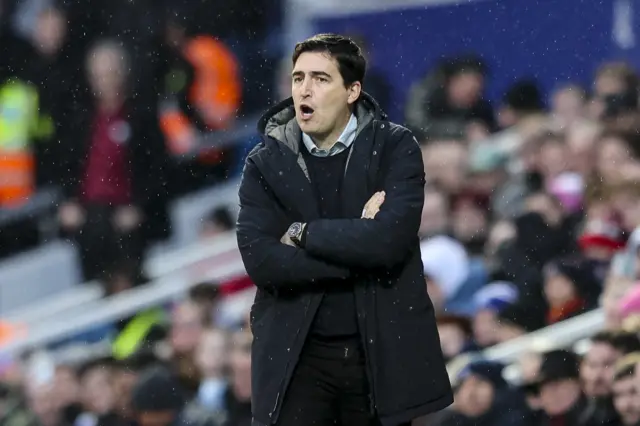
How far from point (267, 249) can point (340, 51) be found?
63 centimetres

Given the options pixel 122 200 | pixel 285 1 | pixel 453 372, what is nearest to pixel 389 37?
pixel 285 1

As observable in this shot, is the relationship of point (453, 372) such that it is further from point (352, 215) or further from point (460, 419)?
point (352, 215)

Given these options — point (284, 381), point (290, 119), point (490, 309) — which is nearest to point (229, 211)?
point (490, 309)

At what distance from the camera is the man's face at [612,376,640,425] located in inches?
296

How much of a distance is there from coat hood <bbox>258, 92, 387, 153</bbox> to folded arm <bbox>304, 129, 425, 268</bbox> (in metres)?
0.16

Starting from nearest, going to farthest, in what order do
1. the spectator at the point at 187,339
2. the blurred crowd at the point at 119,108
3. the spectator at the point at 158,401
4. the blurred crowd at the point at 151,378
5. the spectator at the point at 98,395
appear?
the blurred crowd at the point at 151,378, the spectator at the point at 158,401, the spectator at the point at 187,339, the spectator at the point at 98,395, the blurred crowd at the point at 119,108

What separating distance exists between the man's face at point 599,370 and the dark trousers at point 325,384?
2336 mm

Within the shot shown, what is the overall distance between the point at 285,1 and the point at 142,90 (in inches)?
48.0

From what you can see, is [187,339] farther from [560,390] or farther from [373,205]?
[373,205]

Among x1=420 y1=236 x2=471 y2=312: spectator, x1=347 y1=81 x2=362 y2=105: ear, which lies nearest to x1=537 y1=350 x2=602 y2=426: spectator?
x1=420 y1=236 x2=471 y2=312: spectator

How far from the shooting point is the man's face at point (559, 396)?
7832 millimetres

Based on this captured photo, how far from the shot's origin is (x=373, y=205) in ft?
18.2

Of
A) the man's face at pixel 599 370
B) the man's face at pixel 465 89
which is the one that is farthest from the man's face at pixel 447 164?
the man's face at pixel 599 370

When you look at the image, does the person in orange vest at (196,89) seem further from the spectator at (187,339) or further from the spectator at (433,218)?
the spectator at (433,218)
